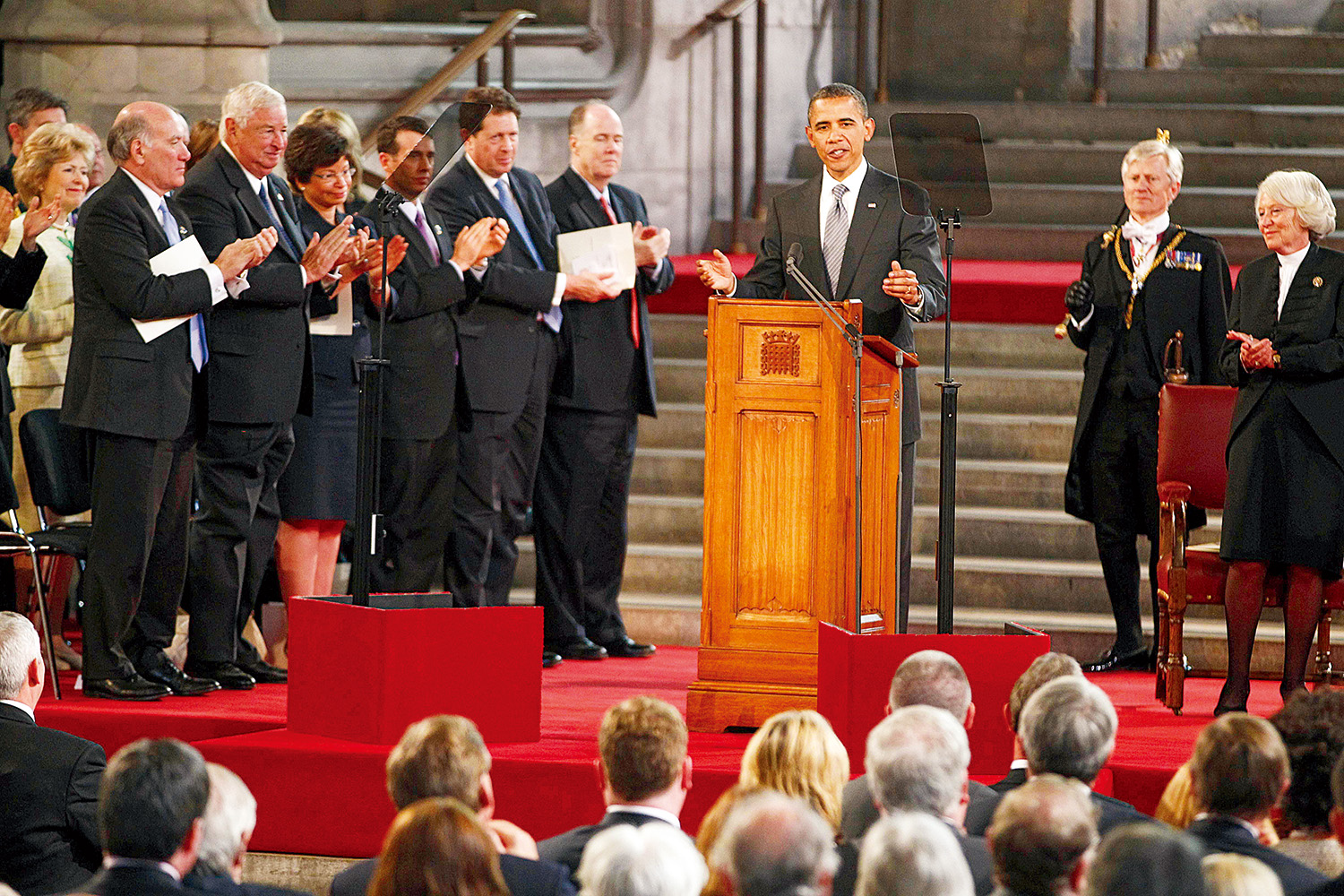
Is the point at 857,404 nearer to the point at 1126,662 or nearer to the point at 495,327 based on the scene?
the point at 495,327

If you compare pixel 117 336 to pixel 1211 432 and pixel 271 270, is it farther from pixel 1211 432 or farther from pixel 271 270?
pixel 1211 432

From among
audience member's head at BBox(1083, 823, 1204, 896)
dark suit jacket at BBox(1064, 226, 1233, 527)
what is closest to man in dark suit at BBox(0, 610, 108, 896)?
audience member's head at BBox(1083, 823, 1204, 896)

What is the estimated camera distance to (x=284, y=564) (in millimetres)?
6086

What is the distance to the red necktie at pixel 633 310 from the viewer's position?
22.0ft

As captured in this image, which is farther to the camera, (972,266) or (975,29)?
(975,29)

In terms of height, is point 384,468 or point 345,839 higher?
point 384,468

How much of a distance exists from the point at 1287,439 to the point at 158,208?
323 cm

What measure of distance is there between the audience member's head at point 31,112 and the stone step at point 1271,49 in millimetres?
6008

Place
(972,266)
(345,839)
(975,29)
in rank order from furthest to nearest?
(975,29)
(972,266)
(345,839)

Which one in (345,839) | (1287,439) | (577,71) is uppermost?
(577,71)

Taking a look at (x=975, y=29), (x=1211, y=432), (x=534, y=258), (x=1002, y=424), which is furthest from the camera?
(x=975, y=29)

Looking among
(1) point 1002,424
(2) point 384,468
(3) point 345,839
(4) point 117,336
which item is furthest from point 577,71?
(3) point 345,839

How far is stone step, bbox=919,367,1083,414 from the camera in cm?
797

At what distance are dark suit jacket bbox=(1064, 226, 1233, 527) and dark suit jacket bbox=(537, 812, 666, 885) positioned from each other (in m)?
3.53
